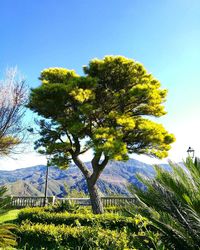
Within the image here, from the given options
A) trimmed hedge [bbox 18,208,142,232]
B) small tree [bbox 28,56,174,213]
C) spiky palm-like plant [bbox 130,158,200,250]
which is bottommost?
trimmed hedge [bbox 18,208,142,232]

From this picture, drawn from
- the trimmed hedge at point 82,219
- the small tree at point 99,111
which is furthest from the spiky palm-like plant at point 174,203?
the small tree at point 99,111

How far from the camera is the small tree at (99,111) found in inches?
643

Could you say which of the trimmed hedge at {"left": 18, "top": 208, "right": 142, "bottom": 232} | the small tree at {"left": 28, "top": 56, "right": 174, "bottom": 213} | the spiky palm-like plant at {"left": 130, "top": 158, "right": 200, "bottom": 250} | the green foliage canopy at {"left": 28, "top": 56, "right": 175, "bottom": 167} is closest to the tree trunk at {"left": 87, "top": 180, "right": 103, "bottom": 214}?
the small tree at {"left": 28, "top": 56, "right": 174, "bottom": 213}

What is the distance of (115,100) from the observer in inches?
692

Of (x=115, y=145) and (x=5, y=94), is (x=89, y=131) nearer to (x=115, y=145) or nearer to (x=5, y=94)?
(x=115, y=145)

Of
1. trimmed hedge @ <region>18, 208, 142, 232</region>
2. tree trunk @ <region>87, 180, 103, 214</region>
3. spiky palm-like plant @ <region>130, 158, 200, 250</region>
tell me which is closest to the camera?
spiky palm-like plant @ <region>130, 158, 200, 250</region>

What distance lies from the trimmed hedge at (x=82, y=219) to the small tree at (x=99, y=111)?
380cm

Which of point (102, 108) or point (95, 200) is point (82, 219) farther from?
point (102, 108)

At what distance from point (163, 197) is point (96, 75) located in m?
15.7

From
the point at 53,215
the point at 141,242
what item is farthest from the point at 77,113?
the point at 141,242

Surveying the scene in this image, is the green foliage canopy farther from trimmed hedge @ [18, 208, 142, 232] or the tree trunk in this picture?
trimmed hedge @ [18, 208, 142, 232]

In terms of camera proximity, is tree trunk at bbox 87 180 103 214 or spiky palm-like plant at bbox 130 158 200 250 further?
tree trunk at bbox 87 180 103 214

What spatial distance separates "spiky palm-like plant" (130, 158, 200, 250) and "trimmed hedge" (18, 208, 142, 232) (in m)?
7.62

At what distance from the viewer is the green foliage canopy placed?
16.4 meters
